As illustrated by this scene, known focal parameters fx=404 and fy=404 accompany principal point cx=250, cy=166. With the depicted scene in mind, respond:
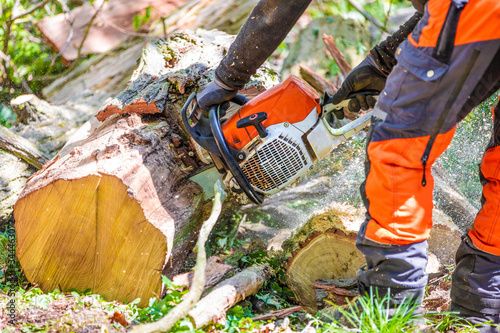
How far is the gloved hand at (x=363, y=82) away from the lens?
233 centimetres

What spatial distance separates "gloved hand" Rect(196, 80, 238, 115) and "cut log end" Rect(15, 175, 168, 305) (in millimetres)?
645

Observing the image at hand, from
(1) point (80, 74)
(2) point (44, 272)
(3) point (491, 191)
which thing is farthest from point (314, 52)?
(2) point (44, 272)

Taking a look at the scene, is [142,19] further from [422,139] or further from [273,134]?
[422,139]

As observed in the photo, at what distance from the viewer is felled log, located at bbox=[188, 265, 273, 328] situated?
1.91 m

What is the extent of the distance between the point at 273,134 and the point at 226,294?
3.06 feet

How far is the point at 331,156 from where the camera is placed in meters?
3.90

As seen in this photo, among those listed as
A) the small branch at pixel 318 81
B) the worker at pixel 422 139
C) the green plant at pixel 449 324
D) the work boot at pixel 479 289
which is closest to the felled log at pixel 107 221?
the worker at pixel 422 139

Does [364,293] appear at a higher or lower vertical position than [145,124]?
lower

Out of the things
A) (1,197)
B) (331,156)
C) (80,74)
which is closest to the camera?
(1,197)

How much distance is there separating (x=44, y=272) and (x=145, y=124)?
44.2 inches

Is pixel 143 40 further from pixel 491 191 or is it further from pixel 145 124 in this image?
pixel 491 191

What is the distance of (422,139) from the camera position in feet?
5.52

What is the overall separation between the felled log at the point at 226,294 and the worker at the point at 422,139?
70 centimetres

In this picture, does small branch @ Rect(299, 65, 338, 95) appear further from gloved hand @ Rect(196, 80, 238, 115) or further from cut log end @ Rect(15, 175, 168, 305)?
cut log end @ Rect(15, 175, 168, 305)
